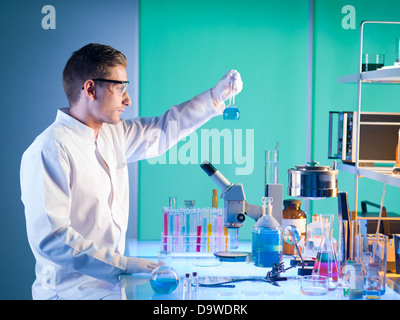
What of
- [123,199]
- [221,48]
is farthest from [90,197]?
[221,48]

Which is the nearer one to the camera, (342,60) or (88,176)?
(88,176)

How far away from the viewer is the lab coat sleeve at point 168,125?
261cm

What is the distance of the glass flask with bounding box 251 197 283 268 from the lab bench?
0.13ft

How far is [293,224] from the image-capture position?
2.19 metres

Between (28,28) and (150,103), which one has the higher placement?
(28,28)

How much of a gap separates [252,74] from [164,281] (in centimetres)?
243

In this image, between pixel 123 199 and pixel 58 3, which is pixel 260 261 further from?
pixel 58 3

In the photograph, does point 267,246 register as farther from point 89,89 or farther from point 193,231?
point 89,89

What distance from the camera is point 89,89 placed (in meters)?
2.27

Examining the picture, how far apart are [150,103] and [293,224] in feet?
6.21

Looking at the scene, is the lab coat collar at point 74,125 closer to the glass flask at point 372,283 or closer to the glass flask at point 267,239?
the glass flask at point 267,239

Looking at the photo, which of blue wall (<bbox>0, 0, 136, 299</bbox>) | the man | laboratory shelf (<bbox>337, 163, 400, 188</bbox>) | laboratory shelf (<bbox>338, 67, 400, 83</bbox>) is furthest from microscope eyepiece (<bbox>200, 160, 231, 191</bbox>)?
blue wall (<bbox>0, 0, 136, 299</bbox>)

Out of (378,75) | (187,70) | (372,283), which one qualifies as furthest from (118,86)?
(187,70)

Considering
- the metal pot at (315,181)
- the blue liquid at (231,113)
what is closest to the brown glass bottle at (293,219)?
the metal pot at (315,181)
